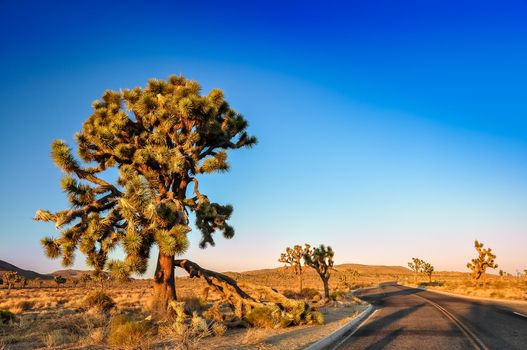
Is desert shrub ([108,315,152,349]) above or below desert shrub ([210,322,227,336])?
above

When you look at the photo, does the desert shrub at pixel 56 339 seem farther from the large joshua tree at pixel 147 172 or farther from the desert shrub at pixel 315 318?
the desert shrub at pixel 315 318

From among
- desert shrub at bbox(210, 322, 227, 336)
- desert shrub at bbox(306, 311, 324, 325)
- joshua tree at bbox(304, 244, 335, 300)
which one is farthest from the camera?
joshua tree at bbox(304, 244, 335, 300)

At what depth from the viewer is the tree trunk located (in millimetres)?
12914

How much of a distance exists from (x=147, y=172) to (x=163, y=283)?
406 cm

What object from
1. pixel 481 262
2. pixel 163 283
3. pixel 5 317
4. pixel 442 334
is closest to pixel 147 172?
pixel 163 283

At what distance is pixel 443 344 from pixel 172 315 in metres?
8.05

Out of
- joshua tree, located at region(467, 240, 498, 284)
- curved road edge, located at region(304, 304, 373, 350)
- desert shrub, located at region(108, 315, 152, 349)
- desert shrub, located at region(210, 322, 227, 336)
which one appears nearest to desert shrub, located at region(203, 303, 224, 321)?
desert shrub, located at region(210, 322, 227, 336)

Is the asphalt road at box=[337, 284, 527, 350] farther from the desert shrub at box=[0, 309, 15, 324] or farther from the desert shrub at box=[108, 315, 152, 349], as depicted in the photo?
the desert shrub at box=[0, 309, 15, 324]

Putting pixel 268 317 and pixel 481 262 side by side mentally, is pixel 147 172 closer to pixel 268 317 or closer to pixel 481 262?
pixel 268 317

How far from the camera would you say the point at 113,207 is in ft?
43.8

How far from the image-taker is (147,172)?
44.3 feet

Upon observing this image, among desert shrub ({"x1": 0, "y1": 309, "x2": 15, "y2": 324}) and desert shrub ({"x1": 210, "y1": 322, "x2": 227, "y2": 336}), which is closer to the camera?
desert shrub ({"x1": 210, "y1": 322, "x2": 227, "y2": 336})

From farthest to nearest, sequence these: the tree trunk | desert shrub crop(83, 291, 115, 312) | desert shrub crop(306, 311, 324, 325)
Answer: desert shrub crop(83, 291, 115, 312) → desert shrub crop(306, 311, 324, 325) → the tree trunk

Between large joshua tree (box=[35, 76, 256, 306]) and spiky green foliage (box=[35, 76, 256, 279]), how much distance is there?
31 millimetres
